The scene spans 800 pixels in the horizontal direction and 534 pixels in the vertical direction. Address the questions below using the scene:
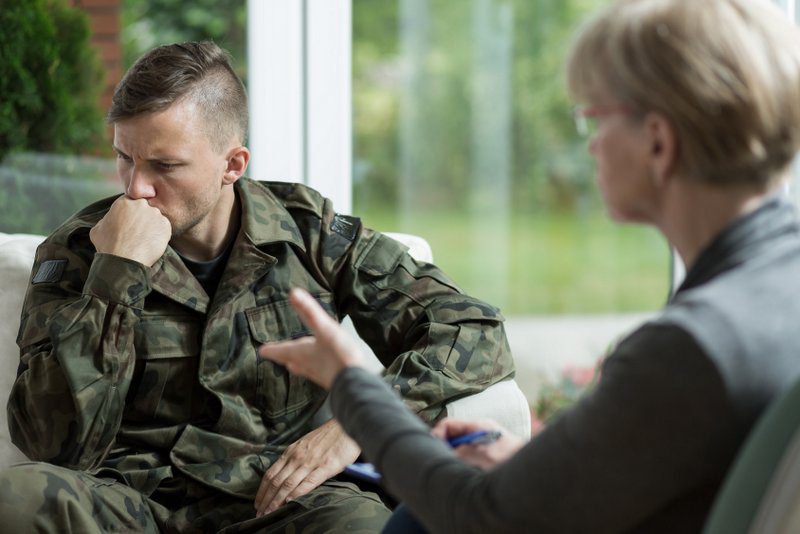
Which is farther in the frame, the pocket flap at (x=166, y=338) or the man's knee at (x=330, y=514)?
the pocket flap at (x=166, y=338)

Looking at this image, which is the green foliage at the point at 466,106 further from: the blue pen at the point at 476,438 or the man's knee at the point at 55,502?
the blue pen at the point at 476,438

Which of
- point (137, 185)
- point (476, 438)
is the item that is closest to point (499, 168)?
point (137, 185)

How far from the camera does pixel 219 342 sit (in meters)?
1.98

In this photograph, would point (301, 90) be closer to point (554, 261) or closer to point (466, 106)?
point (466, 106)

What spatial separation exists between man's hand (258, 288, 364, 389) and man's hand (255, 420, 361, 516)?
74cm

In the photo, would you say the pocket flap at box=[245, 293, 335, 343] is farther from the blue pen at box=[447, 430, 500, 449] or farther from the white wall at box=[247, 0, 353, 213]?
the white wall at box=[247, 0, 353, 213]

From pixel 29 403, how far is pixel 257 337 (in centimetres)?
45

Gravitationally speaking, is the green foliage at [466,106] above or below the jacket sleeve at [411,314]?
above

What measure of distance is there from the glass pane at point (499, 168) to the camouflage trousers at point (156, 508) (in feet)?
5.65

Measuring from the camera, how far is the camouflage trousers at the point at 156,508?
5.31 ft

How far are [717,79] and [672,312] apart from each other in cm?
23

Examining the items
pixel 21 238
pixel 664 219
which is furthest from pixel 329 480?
pixel 664 219

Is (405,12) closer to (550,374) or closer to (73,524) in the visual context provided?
(550,374)

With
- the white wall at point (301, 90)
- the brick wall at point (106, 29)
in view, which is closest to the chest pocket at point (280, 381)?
the white wall at point (301, 90)
